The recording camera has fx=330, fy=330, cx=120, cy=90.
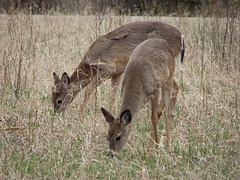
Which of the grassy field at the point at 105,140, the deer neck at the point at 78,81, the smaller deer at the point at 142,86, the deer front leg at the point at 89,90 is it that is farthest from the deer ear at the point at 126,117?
the deer neck at the point at 78,81

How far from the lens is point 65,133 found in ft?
15.1

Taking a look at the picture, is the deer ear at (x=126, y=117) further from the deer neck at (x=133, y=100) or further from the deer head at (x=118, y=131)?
the deer neck at (x=133, y=100)

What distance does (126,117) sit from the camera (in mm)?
4047

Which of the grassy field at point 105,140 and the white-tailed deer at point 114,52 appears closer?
the grassy field at point 105,140

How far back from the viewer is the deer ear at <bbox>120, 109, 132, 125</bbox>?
155 inches

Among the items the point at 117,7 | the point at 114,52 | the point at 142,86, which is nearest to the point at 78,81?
the point at 114,52

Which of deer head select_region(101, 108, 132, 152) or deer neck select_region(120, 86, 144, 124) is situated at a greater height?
deer neck select_region(120, 86, 144, 124)

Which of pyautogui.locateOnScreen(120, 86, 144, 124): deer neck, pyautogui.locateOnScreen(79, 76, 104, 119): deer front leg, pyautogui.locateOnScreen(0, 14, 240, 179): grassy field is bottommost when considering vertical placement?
pyautogui.locateOnScreen(0, 14, 240, 179): grassy field

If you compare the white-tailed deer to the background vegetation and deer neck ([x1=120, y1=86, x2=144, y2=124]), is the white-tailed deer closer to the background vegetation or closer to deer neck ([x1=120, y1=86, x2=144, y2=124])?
the background vegetation

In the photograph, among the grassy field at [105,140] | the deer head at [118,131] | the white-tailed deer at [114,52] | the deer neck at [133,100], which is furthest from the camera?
the white-tailed deer at [114,52]

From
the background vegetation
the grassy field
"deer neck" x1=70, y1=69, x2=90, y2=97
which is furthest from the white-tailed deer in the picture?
the background vegetation

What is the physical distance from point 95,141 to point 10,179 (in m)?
1.37

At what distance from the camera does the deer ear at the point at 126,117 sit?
3.94 m

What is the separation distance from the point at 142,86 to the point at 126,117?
1.85 ft
